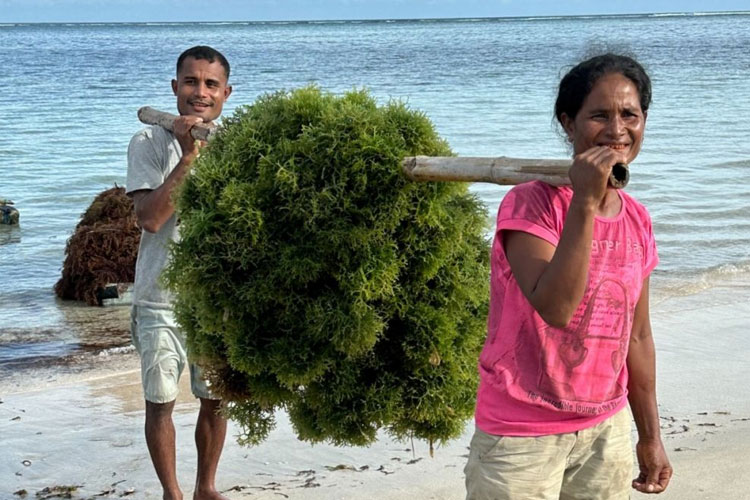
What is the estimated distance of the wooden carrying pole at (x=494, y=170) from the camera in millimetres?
2566

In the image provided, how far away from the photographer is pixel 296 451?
503 centimetres

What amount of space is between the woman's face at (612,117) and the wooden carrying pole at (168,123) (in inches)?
66.8

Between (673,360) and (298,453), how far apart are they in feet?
8.94

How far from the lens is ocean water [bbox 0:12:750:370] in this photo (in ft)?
30.8

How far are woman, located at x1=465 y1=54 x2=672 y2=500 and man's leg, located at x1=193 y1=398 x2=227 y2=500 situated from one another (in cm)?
201

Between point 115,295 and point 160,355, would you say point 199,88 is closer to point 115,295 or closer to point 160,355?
point 160,355

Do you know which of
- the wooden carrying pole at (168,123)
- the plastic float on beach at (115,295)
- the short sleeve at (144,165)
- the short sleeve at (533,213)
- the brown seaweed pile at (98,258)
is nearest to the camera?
the short sleeve at (533,213)

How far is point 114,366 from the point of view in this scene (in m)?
7.44

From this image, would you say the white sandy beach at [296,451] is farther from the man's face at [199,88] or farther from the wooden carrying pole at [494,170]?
the wooden carrying pole at [494,170]

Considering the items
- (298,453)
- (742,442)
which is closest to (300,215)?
(298,453)

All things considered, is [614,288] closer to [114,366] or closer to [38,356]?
[114,366]

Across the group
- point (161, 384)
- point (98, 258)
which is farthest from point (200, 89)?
point (98, 258)

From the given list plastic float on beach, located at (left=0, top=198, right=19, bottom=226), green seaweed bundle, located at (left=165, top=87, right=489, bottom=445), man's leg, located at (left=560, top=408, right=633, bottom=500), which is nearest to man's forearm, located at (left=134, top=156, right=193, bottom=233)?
green seaweed bundle, located at (left=165, top=87, right=489, bottom=445)

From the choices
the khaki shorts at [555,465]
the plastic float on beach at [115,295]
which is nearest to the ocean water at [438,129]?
the plastic float on beach at [115,295]
